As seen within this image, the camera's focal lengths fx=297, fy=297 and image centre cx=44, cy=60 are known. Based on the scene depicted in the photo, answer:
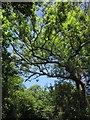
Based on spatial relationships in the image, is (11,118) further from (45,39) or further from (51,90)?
(45,39)

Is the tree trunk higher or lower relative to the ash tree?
lower

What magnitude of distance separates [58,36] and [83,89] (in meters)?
3.58

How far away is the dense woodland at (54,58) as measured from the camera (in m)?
15.5

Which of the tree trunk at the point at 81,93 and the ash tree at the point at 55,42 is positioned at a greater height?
the ash tree at the point at 55,42

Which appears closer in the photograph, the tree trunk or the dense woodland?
the dense woodland

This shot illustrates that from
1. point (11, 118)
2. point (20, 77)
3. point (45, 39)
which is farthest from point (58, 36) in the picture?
point (11, 118)

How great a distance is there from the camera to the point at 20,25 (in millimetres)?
15766

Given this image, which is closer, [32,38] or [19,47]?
[32,38]

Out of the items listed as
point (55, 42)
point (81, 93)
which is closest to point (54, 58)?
point (55, 42)

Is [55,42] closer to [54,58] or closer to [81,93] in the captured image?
[54,58]

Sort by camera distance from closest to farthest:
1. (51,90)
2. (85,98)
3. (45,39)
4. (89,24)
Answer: (89,24) → (45,39) → (85,98) → (51,90)

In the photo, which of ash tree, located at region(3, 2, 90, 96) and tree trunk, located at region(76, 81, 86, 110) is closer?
ash tree, located at region(3, 2, 90, 96)

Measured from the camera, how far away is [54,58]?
1706 cm

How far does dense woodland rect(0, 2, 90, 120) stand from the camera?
15.5 metres
